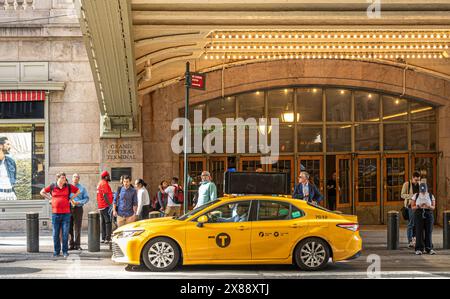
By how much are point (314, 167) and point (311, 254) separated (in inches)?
389

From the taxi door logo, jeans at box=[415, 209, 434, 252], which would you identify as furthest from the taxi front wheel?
jeans at box=[415, 209, 434, 252]

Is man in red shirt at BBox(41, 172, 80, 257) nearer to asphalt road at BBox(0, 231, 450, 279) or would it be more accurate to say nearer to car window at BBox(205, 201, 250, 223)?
asphalt road at BBox(0, 231, 450, 279)

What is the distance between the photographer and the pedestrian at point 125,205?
1641 centimetres

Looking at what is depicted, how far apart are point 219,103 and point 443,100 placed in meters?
6.78

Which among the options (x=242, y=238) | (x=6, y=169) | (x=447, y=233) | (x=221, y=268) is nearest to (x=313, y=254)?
(x=242, y=238)

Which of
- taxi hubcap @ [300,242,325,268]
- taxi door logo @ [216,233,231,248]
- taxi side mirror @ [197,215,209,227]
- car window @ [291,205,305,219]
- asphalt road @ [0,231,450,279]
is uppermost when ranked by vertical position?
car window @ [291,205,305,219]

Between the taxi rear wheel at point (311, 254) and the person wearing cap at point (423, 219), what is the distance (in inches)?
143

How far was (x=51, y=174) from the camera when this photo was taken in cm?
2091

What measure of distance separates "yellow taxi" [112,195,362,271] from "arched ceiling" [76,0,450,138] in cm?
499

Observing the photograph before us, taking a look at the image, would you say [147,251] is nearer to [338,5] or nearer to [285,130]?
[338,5]

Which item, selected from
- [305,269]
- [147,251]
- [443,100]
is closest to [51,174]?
[147,251]

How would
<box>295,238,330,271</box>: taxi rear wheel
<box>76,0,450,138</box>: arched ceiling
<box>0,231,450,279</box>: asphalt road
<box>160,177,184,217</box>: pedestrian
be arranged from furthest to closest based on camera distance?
<box>160,177,184,217</box>: pedestrian
<box>76,0,450,138</box>: arched ceiling
<box>295,238,330,271</box>: taxi rear wheel
<box>0,231,450,279</box>: asphalt road

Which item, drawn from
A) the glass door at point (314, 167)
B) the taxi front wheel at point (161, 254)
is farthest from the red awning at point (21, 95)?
the taxi front wheel at point (161, 254)

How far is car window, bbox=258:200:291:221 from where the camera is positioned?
13.0 m
